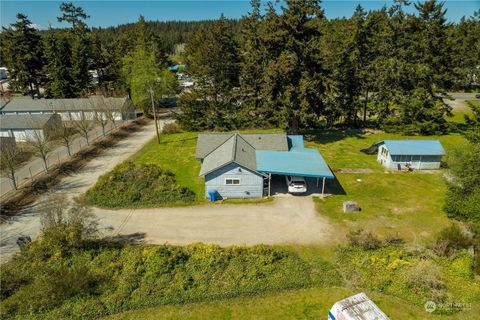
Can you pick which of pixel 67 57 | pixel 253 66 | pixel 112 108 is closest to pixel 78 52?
pixel 67 57

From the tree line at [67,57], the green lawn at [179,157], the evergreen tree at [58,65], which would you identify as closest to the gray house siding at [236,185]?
the green lawn at [179,157]

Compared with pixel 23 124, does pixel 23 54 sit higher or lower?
higher

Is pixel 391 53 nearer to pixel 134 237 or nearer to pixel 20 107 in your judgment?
pixel 134 237

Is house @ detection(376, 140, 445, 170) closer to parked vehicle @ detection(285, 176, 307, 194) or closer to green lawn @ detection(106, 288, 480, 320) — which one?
parked vehicle @ detection(285, 176, 307, 194)

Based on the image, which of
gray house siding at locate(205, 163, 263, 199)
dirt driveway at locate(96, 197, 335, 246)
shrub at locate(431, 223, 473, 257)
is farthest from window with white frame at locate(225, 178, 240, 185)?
shrub at locate(431, 223, 473, 257)

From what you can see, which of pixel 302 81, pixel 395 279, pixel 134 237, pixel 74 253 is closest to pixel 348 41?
pixel 302 81

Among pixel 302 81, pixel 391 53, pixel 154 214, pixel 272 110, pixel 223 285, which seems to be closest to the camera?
pixel 223 285

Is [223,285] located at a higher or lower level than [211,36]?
lower

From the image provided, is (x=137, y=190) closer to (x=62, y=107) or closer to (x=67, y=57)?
(x=62, y=107)
